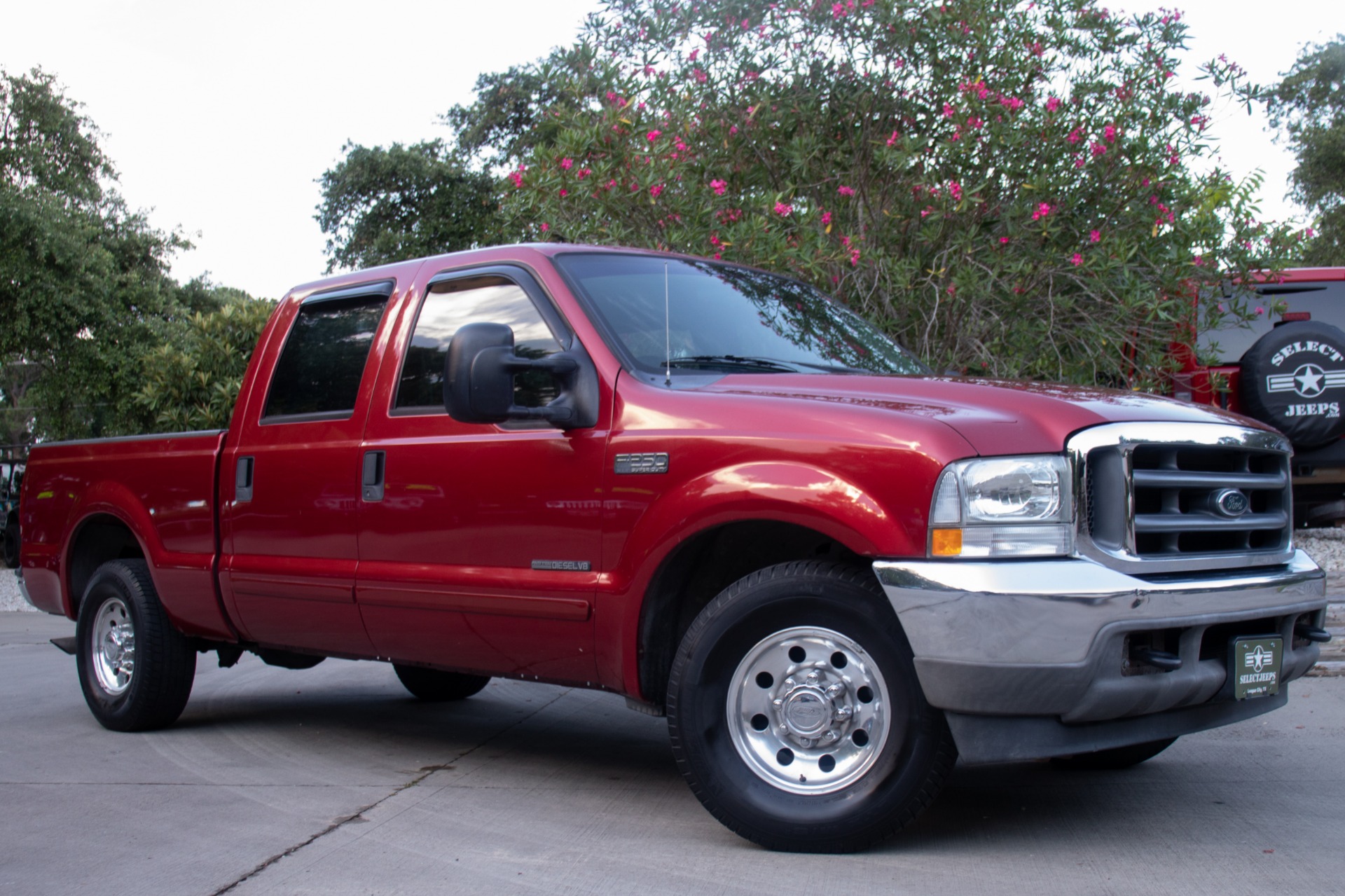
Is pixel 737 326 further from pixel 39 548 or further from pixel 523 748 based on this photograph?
pixel 39 548

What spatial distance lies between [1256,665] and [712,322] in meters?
2.13

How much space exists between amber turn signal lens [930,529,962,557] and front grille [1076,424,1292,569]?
0.34 metres

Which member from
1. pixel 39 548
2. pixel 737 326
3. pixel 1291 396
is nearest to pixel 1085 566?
pixel 737 326

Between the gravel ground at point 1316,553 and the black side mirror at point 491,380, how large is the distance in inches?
324

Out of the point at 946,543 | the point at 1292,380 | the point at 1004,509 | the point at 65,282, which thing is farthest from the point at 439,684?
the point at 65,282

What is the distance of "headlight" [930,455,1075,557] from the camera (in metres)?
3.59

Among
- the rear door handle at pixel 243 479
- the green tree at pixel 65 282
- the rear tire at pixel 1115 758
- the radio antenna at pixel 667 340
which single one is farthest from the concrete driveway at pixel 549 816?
the green tree at pixel 65 282

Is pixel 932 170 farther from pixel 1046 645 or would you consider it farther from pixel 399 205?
pixel 399 205

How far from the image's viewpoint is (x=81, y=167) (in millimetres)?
21984

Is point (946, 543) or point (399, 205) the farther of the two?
point (399, 205)

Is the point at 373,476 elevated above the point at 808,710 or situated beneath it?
elevated above

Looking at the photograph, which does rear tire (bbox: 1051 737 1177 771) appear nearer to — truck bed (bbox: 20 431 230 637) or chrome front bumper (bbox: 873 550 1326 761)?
chrome front bumper (bbox: 873 550 1326 761)

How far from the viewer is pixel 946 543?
361 cm

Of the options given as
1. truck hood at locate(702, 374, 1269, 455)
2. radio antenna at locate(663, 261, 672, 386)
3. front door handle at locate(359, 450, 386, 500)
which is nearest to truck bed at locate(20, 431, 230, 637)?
front door handle at locate(359, 450, 386, 500)
